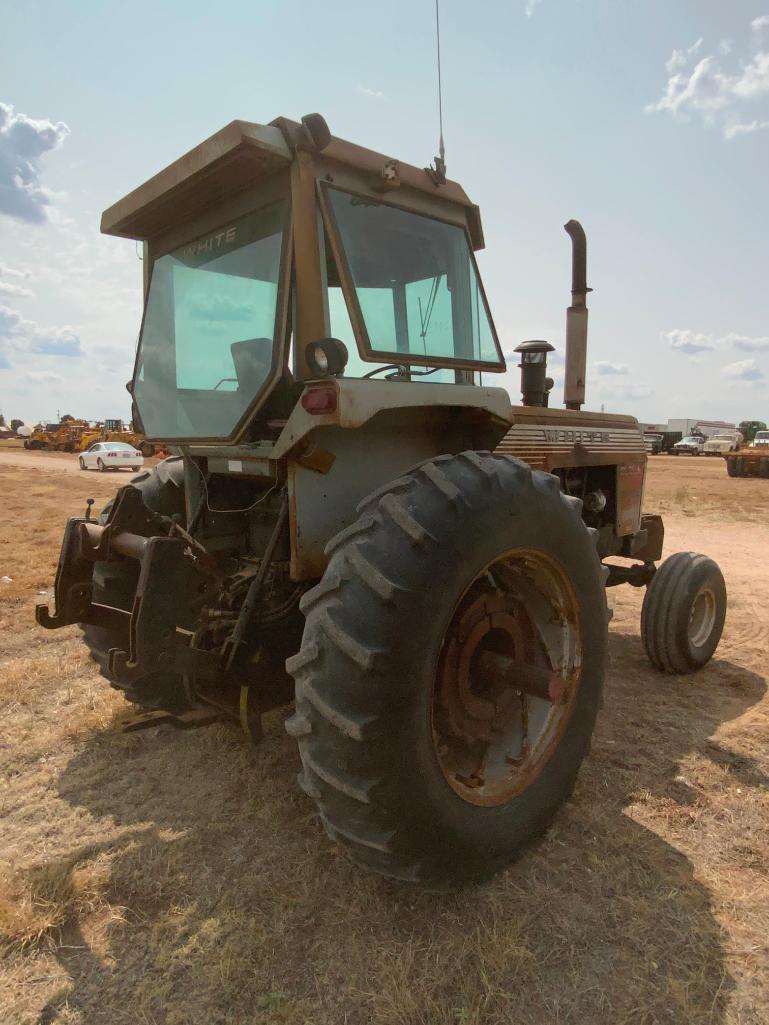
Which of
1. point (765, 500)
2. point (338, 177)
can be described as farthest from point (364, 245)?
point (765, 500)

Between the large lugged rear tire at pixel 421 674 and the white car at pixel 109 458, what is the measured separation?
2359 cm

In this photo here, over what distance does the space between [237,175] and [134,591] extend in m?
1.81

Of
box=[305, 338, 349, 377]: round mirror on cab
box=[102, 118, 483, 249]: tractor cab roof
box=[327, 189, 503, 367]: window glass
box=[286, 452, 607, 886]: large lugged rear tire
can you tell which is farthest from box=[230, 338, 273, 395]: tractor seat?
box=[286, 452, 607, 886]: large lugged rear tire

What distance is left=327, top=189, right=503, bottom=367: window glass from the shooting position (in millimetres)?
2590

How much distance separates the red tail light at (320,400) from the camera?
2.12 m

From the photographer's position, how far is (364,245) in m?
2.63

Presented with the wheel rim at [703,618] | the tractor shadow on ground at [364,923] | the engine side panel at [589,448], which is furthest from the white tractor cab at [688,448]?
the tractor shadow on ground at [364,923]

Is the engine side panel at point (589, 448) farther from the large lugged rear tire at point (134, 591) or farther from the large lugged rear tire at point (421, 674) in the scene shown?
the large lugged rear tire at point (134, 591)

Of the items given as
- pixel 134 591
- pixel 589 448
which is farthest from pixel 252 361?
pixel 589 448

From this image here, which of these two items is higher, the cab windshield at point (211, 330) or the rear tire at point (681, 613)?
the cab windshield at point (211, 330)

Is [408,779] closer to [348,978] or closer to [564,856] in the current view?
[348,978]

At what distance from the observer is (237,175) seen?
2531 millimetres

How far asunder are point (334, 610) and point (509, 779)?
1.02 metres

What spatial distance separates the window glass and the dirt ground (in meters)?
1.93
